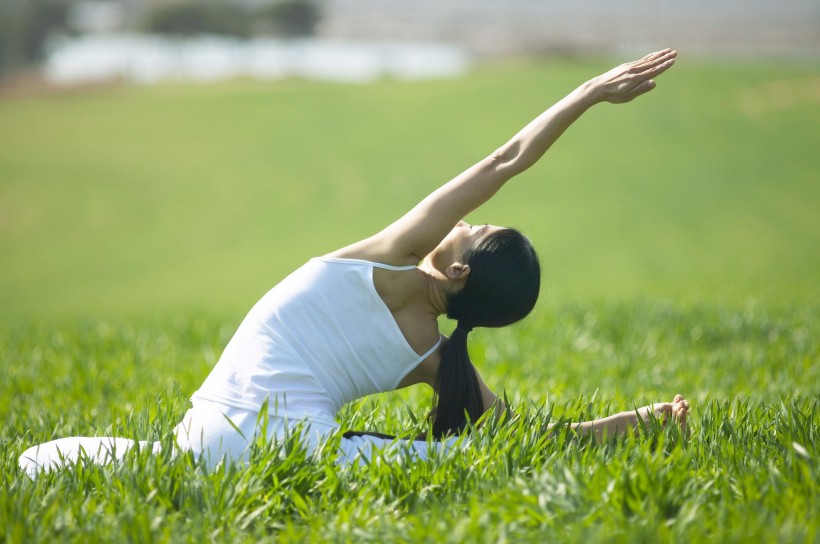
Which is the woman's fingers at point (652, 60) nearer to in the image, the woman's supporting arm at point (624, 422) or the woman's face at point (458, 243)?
the woman's face at point (458, 243)

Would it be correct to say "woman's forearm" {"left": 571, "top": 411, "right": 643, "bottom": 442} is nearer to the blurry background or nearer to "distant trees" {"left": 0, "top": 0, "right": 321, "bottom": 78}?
the blurry background

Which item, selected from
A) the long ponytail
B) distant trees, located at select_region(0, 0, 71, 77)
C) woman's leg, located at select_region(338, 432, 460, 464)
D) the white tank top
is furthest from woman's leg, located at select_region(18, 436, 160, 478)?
distant trees, located at select_region(0, 0, 71, 77)

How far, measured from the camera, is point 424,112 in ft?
97.2

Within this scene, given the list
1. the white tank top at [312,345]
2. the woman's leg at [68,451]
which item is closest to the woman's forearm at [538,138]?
the white tank top at [312,345]

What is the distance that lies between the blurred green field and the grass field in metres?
0.10

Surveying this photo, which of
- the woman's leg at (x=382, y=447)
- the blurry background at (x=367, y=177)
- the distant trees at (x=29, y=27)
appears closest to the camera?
the woman's leg at (x=382, y=447)

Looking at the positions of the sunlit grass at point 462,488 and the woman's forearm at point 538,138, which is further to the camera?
the woman's forearm at point 538,138

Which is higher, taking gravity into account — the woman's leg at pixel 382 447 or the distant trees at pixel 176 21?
the distant trees at pixel 176 21

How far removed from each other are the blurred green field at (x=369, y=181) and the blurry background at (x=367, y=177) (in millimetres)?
77

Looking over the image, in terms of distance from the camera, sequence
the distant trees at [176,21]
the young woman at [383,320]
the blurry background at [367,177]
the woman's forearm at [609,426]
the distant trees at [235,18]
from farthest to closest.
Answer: the distant trees at [235,18]
the distant trees at [176,21]
the blurry background at [367,177]
the woman's forearm at [609,426]
the young woman at [383,320]

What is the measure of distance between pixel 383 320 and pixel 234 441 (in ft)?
2.28

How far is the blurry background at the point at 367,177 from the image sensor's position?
19.3m

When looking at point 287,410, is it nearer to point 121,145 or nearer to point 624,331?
point 624,331

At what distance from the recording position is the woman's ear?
3426 millimetres
